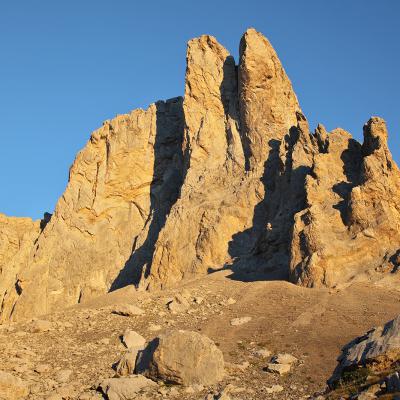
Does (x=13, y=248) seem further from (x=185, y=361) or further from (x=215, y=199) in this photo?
(x=185, y=361)

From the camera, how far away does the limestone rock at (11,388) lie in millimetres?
25625

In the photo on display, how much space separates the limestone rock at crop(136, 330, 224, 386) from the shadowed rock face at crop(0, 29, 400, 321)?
10.7 metres

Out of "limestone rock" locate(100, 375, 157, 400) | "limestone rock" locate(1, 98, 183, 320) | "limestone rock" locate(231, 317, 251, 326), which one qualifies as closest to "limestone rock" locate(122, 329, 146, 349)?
"limestone rock" locate(100, 375, 157, 400)

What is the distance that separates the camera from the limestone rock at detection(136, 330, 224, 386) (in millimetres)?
26062

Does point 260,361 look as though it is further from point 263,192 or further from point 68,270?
point 68,270

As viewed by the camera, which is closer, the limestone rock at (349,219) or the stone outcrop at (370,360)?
the stone outcrop at (370,360)

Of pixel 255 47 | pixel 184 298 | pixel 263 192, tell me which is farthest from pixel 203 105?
pixel 184 298

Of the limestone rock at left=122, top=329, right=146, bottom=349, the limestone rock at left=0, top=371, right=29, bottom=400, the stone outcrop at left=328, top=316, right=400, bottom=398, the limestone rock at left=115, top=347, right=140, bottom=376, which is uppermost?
the limestone rock at left=122, top=329, right=146, bottom=349

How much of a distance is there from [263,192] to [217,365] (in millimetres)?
21379

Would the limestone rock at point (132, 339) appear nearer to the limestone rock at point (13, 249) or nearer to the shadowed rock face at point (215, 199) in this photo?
the shadowed rock face at point (215, 199)

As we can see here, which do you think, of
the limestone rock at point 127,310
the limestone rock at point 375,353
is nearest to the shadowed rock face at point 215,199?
the limestone rock at point 127,310

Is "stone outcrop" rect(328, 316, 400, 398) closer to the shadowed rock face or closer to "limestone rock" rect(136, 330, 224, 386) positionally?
"limestone rock" rect(136, 330, 224, 386)

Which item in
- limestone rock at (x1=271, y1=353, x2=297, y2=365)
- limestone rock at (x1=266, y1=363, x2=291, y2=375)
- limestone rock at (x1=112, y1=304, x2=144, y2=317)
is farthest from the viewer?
limestone rock at (x1=112, y1=304, x2=144, y2=317)

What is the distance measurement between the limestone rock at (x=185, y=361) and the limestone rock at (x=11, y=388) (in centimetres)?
461
